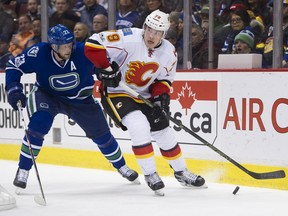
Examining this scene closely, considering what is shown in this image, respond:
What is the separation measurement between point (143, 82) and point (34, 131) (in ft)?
2.16

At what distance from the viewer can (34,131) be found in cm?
356

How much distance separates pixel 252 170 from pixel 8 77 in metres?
1.54

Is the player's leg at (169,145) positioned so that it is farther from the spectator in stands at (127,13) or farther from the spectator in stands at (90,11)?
the spectator in stands at (90,11)

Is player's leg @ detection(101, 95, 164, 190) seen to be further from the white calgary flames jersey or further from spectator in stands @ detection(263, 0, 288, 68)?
spectator in stands @ detection(263, 0, 288, 68)

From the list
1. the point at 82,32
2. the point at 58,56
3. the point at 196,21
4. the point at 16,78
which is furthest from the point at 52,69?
the point at 82,32

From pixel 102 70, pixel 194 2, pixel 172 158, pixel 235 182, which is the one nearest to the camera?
pixel 102 70

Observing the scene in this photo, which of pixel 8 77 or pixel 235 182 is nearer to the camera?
pixel 8 77

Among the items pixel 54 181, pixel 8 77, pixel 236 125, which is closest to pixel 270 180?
pixel 236 125

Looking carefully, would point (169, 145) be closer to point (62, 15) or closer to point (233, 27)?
point (233, 27)

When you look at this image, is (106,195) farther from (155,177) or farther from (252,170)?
(252,170)

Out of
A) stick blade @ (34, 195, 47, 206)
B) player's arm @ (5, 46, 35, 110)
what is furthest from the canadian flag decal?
stick blade @ (34, 195, 47, 206)

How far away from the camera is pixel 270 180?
3.79 metres

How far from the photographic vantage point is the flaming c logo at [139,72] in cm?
356

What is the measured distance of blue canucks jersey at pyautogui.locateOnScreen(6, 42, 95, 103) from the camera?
11.9 feet
